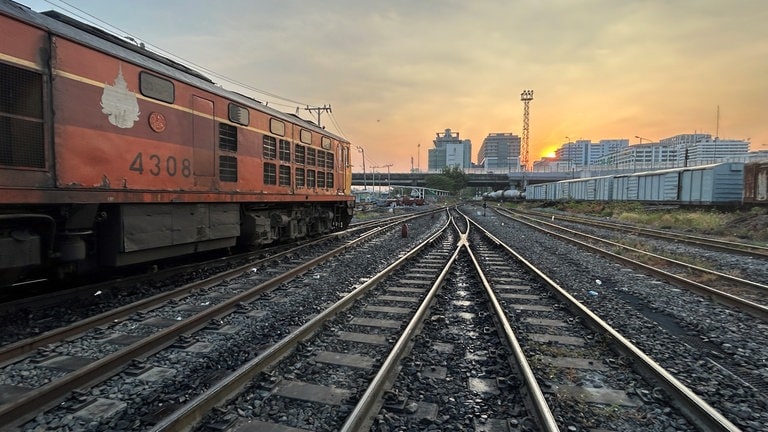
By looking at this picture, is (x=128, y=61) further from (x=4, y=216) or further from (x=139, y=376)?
(x=139, y=376)

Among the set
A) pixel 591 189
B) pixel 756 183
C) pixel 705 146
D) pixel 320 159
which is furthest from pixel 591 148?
pixel 320 159

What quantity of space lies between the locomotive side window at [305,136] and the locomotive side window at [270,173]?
194 cm

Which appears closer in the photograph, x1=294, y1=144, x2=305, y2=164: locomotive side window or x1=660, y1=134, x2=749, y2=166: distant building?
x1=294, y1=144, x2=305, y2=164: locomotive side window

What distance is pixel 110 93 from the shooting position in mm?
5824

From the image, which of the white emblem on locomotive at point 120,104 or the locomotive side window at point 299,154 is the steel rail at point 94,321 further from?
the locomotive side window at point 299,154

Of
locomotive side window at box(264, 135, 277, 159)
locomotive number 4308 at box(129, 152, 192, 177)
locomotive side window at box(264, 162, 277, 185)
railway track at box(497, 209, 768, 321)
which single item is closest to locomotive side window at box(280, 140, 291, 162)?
locomotive side window at box(264, 135, 277, 159)

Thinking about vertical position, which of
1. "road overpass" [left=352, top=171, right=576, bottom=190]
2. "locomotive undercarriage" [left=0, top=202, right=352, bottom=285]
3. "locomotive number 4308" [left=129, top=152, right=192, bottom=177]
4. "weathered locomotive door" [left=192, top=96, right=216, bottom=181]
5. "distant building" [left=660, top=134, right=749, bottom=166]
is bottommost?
"locomotive undercarriage" [left=0, top=202, right=352, bottom=285]

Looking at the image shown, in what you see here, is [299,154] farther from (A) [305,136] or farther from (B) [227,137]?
(B) [227,137]

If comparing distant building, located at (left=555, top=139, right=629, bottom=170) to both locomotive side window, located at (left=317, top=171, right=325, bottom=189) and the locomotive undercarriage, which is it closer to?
locomotive side window, located at (left=317, top=171, right=325, bottom=189)

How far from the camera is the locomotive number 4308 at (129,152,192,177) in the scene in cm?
629

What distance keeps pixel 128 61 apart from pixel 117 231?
259cm

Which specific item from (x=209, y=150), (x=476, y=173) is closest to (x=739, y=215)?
(x=209, y=150)

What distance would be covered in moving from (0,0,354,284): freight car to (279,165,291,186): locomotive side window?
0.77 m

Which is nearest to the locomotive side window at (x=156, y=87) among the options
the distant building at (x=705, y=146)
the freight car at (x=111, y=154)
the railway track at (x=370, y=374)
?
the freight car at (x=111, y=154)
